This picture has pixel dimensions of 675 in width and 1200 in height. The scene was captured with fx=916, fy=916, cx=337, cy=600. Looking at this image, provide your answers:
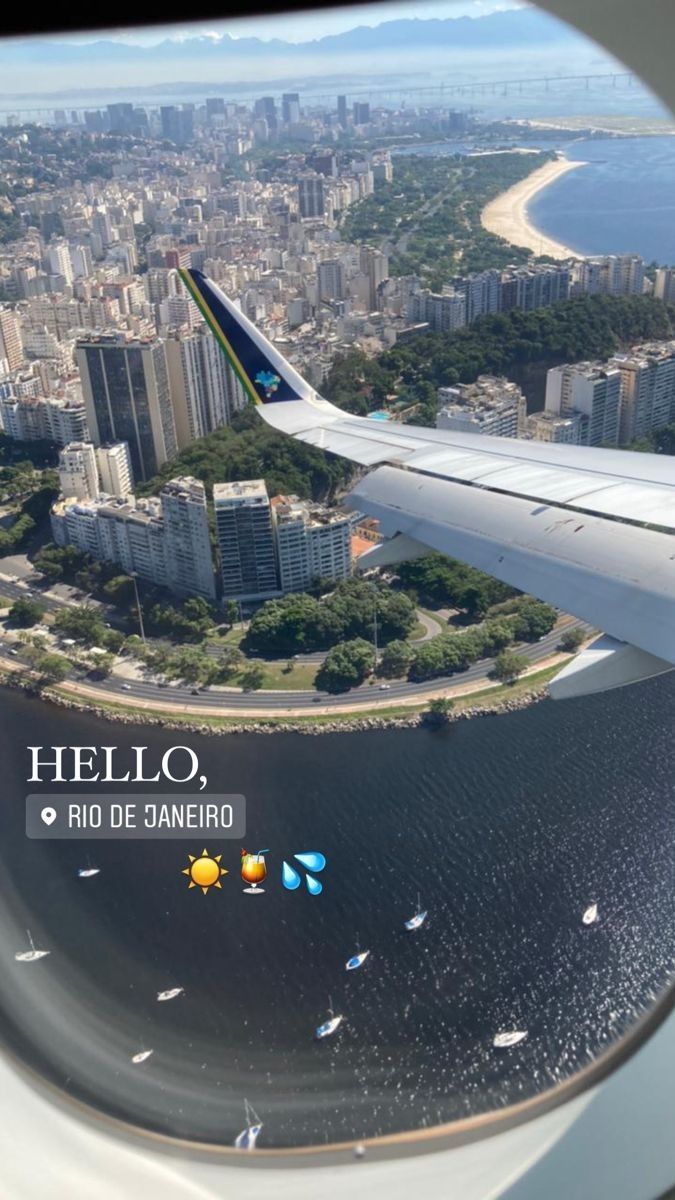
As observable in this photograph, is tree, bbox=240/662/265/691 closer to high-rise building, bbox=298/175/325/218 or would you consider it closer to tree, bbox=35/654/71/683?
tree, bbox=35/654/71/683

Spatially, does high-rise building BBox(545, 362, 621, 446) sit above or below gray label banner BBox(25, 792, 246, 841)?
above

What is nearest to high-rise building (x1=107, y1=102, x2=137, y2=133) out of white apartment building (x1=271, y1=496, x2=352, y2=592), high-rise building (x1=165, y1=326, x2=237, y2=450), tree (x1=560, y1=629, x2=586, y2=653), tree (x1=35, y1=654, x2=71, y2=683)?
high-rise building (x1=165, y1=326, x2=237, y2=450)

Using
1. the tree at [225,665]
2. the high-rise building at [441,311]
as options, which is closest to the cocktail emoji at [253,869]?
the tree at [225,665]

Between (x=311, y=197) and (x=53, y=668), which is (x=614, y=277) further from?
(x=53, y=668)

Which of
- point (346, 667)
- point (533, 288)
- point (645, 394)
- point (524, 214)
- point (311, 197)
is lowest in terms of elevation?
point (346, 667)

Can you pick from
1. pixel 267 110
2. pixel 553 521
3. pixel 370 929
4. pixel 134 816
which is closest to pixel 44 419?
pixel 134 816

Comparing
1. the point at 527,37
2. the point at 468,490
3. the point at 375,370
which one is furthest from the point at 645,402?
the point at 527,37
